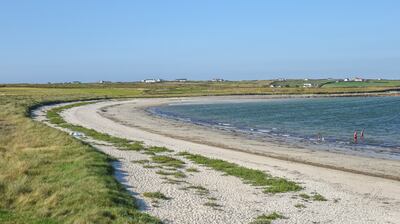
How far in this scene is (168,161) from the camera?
82.5ft

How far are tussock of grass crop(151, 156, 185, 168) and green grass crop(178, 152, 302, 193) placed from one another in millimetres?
1005

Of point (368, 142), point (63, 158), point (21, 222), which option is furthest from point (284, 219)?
point (368, 142)

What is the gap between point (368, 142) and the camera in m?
36.9

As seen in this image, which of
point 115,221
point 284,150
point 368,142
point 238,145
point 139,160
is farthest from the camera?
point 368,142

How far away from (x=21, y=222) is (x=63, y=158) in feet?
31.7

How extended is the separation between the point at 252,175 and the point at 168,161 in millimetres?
4948

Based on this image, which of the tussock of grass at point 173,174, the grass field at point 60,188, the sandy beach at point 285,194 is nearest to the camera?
the grass field at point 60,188

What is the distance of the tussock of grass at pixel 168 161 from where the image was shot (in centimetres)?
2413

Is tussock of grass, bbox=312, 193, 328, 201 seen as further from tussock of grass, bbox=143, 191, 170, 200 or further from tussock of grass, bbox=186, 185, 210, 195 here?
tussock of grass, bbox=143, 191, 170, 200

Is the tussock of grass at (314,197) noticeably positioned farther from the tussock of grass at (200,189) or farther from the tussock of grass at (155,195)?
the tussock of grass at (155,195)

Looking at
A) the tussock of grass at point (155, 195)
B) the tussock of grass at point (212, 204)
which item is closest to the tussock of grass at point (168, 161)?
the tussock of grass at point (155, 195)

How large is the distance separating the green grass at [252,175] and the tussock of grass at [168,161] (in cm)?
100

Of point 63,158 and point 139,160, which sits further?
point 139,160

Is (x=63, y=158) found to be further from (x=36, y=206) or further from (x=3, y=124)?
(x=3, y=124)
